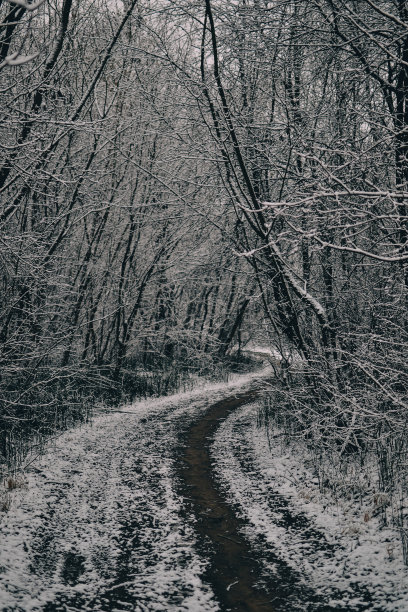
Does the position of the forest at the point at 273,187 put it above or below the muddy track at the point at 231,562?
above

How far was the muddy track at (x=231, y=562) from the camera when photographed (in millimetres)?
4055

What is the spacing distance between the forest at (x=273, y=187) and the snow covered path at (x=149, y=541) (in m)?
0.78

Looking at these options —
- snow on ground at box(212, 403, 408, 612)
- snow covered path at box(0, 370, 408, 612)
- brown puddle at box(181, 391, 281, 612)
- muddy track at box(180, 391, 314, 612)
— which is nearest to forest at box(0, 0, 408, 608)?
snow on ground at box(212, 403, 408, 612)

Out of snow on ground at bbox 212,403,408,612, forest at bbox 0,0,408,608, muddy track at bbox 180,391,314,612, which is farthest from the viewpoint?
forest at bbox 0,0,408,608

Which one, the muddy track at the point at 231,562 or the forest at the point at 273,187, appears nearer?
the muddy track at the point at 231,562

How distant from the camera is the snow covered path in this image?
4059 mm

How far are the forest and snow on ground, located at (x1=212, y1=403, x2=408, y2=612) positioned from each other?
1.06ft

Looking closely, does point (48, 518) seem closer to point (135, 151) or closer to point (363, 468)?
point (363, 468)

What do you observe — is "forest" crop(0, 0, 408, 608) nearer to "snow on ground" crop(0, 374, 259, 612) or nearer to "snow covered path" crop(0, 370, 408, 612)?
"snow covered path" crop(0, 370, 408, 612)

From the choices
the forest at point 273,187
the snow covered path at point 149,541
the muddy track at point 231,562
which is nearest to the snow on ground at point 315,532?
the snow covered path at point 149,541

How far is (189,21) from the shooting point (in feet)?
29.1

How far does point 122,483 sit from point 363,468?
11.3ft

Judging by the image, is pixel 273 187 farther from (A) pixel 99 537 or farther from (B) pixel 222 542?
(A) pixel 99 537

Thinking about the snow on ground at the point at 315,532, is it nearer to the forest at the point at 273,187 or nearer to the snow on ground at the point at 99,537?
the forest at the point at 273,187
